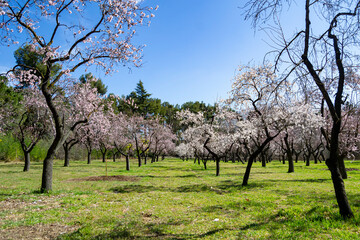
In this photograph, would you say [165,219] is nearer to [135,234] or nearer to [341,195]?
[135,234]

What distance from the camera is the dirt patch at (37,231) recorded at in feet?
16.7

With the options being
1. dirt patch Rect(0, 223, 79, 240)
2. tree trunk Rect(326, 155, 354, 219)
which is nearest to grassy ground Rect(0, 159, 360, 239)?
dirt patch Rect(0, 223, 79, 240)

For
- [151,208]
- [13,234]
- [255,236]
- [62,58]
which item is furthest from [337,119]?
[62,58]

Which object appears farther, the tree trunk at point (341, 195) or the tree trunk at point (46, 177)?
Result: the tree trunk at point (46, 177)

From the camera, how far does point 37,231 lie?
5461 mm

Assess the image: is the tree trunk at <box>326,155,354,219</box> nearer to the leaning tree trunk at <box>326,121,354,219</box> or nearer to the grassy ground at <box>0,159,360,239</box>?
the leaning tree trunk at <box>326,121,354,219</box>

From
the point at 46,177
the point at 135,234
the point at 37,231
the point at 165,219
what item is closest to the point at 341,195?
the point at 165,219

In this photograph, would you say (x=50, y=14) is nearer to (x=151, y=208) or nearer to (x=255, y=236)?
(x=151, y=208)

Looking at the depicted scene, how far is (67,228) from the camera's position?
18.8 ft

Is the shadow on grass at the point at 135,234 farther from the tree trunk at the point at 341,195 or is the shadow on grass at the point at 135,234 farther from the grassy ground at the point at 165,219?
the tree trunk at the point at 341,195

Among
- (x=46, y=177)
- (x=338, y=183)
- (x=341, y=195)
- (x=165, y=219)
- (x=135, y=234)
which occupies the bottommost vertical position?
(x=165, y=219)

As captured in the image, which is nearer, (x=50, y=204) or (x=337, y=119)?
(x=337, y=119)

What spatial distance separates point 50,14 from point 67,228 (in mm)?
9322

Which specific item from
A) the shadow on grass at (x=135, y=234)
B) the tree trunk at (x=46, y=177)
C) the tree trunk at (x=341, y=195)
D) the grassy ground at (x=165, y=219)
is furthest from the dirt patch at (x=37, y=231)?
the tree trunk at (x=341, y=195)
